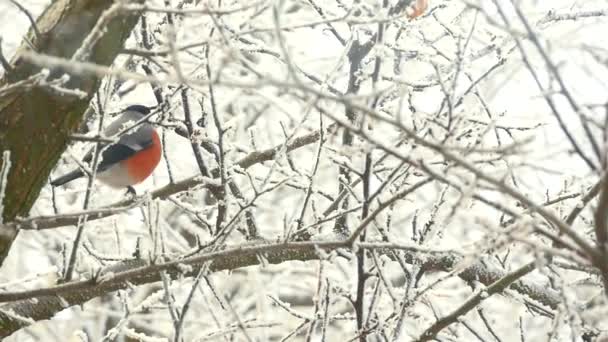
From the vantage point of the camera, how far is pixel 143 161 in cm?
474

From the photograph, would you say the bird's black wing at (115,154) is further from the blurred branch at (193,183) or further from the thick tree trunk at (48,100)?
the thick tree trunk at (48,100)

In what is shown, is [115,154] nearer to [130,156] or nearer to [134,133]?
[130,156]

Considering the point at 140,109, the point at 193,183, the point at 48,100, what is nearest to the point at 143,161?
the point at 140,109

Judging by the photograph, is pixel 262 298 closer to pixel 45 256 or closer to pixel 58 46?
pixel 45 256

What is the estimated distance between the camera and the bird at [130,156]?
460 cm

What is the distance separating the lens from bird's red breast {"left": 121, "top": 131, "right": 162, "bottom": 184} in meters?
4.68

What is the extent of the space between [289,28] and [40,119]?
2.62 feet

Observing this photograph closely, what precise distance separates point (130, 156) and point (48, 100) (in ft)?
7.43

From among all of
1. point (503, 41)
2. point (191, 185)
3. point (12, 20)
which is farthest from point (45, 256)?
point (503, 41)

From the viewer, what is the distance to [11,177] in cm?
246

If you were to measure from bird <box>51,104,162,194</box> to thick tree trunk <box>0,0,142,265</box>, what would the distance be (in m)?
2.01

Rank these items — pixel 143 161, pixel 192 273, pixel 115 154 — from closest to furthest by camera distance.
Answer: pixel 192 273 → pixel 115 154 → pixel 143 161

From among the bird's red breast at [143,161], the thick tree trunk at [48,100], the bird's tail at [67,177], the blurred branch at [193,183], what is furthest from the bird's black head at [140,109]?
the thick tree trunk at [48,100]

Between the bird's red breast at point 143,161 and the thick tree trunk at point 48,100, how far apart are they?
2.15 metres
